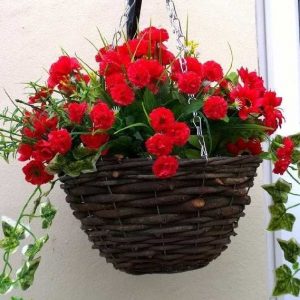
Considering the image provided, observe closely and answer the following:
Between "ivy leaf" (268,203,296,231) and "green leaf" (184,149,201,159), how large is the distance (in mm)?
272

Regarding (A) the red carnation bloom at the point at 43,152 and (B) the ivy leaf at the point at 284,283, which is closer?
(A) the red carnation bloom at the point at 43,152

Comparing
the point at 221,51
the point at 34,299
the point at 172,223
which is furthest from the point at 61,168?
the point at 221,51

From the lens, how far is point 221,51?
1413 millimetres

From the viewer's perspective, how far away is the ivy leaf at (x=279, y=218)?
3.75ft

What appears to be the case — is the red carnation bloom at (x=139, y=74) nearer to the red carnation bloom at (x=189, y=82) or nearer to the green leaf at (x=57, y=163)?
the red carnation bloom at (x=189, y=82)

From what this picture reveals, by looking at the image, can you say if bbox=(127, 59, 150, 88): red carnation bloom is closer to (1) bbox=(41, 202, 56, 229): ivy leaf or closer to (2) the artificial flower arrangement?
(2) the artificial flower arrangement

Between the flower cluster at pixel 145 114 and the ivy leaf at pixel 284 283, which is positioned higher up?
the flower cluster at pixel 145 114

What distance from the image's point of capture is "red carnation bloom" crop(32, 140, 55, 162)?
94 cm

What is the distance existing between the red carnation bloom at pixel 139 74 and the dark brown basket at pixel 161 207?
0.43 feet

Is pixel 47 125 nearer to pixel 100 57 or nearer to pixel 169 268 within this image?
pixel 100 57

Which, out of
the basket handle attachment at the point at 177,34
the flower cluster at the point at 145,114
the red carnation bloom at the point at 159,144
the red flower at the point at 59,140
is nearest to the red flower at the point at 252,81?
the flower cluster at the point at 145,114

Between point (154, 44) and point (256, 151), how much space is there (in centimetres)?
28

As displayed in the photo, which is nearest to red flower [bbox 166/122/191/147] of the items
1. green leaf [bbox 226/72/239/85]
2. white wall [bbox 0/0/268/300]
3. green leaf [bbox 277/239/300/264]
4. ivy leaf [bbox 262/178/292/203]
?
green leaf [bbox 226/72/239/85]

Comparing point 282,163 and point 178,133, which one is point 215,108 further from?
point 282,163
